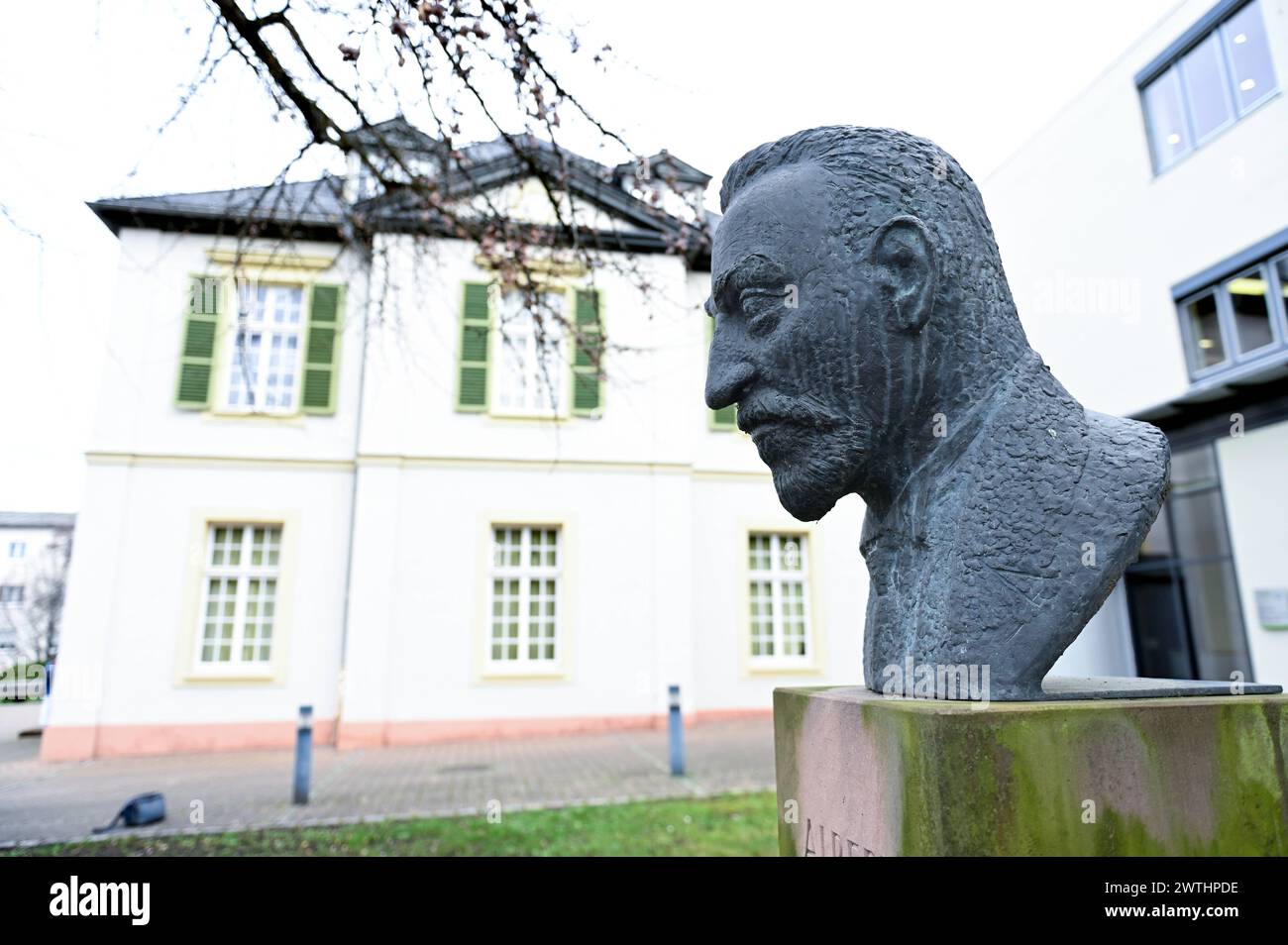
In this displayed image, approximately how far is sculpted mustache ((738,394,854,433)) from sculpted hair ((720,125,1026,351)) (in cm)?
39

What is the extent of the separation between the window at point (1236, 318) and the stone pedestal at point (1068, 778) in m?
8.41

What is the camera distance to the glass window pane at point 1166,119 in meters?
9.32

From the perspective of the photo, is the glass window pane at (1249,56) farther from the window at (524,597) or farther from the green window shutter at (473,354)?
the window at (524,597)

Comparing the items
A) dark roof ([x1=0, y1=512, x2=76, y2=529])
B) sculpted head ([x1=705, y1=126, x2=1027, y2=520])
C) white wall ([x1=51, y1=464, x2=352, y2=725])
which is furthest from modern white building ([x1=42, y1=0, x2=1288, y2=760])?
dark roof ([x1=0, y1=512, x2=76, y2=529])

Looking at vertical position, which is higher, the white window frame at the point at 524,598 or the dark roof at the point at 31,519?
the dark roof at the point at 31,519

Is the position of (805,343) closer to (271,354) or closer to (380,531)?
(380,531)

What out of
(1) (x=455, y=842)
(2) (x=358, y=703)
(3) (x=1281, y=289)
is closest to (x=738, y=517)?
(2) (x=358, y=703)

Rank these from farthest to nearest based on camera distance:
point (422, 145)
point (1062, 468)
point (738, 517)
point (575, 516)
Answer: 1. point (738, 517)
2. point (575, 516)
3. point (422, 145)
4. point (1062, 468)

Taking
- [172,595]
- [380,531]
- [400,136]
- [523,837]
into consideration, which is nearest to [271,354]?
[380,531]

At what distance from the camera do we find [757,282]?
197cm

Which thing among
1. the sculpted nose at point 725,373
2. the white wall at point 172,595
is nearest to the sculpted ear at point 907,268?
the sculpted nose at point 725,373

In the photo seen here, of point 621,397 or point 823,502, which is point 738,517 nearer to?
point 621,397

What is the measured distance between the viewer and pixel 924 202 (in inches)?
77.0

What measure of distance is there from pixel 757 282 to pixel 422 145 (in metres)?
3.30
